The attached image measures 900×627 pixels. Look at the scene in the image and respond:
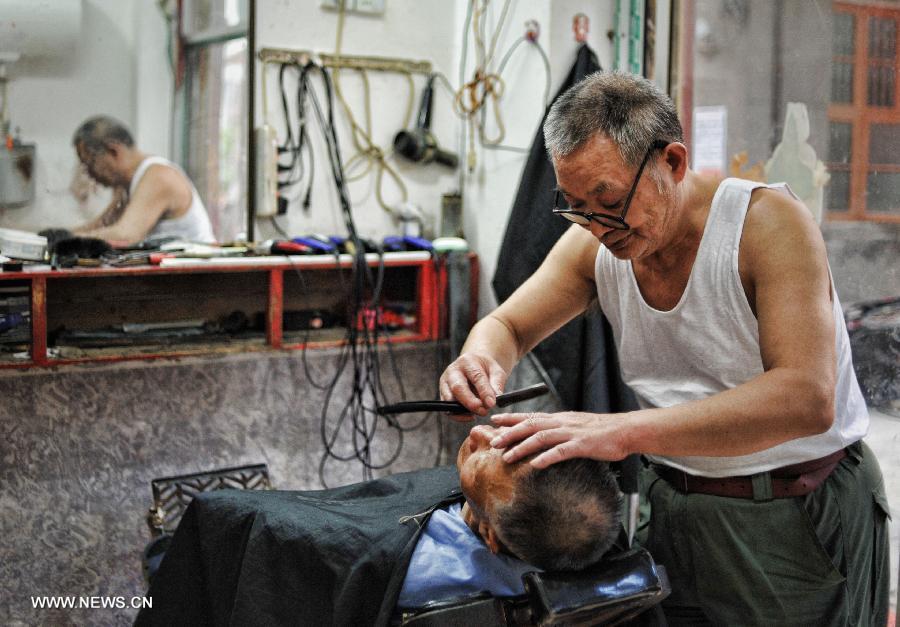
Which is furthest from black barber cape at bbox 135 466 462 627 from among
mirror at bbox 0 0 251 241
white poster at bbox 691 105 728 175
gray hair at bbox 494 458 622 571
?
mirror at bbox 0 0 251 241

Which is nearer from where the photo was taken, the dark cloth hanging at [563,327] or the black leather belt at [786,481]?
the black leather belt at [786,481]

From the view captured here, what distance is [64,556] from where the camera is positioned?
3008 mm

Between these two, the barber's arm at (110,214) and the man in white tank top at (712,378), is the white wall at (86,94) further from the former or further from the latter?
the man in white tank top at (712,378)

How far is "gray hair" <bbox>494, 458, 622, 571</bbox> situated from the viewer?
152 centimetres

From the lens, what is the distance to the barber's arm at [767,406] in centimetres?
143

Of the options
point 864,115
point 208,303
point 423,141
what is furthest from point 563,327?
point 208,303

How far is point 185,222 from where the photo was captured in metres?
3.31

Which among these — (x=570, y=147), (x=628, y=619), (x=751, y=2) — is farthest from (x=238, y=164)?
(x=628, y=619)

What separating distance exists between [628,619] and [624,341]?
1.74 ft

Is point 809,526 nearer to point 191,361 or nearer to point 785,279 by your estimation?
point 785,279

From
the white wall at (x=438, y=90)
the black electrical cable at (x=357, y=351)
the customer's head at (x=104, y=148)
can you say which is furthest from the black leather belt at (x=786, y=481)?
the customer's head at (x=104, y=148)

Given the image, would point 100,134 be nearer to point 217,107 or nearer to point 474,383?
point 217,107

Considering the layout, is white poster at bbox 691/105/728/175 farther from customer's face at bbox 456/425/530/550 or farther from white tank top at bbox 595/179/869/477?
customer's face at bbox 456/425/530/550

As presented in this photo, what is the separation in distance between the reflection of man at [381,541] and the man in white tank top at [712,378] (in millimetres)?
92
